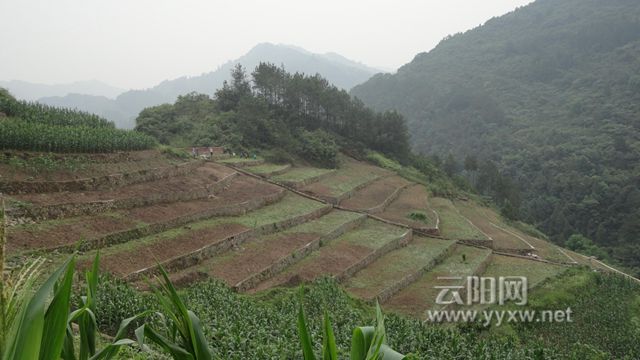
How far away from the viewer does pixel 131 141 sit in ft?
74.6

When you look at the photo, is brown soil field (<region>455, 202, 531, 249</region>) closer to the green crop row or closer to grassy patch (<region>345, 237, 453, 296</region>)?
grassy patch (<region>345, 237, 453, 296</region>)

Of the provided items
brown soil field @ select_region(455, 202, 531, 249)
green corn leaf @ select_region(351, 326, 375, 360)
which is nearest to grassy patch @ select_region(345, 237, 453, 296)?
brown soil field @ select_region(455, 202, 531, 249)

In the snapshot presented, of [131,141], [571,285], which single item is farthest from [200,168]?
[571,285]

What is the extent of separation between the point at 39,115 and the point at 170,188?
6.74 meters

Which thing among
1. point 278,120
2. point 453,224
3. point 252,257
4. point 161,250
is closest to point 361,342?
point 161,250

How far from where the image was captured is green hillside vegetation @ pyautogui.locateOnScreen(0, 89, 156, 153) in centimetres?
1684

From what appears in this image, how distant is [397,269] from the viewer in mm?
20422

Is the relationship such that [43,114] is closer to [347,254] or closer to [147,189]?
[147,189]

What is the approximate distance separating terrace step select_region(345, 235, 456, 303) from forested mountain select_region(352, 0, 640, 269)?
27.7m

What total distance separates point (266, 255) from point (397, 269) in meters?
6.07

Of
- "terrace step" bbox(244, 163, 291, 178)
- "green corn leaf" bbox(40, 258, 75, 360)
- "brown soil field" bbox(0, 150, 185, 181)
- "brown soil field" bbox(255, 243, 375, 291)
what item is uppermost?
"green corn leaf" bbox(40, 258, 75, 360)

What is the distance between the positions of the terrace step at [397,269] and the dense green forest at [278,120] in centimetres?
1498

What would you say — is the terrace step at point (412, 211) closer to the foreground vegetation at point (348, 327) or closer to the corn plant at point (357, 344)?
the foreground vegetation at point (348, 327)

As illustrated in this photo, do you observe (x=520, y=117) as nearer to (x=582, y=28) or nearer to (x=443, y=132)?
(x=443, y=132)
